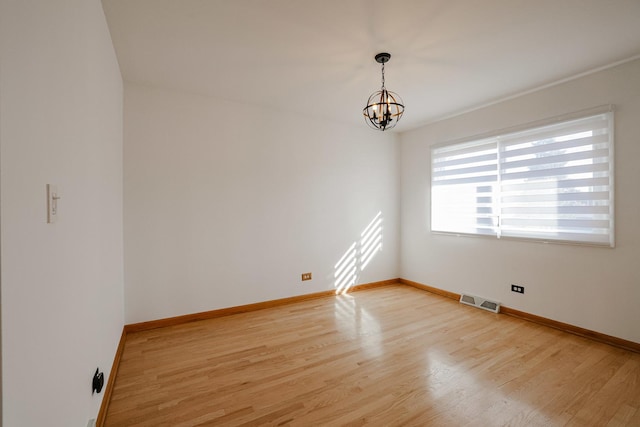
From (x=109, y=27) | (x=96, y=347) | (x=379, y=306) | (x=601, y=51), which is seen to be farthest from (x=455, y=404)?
(x=109, y=27)

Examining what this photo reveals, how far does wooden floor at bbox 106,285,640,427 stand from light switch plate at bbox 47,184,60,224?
1.54 m

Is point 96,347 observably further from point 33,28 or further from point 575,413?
point 575,413

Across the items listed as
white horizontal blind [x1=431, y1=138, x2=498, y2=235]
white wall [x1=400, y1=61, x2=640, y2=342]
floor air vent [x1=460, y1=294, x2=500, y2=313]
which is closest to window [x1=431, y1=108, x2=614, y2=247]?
white horizontal blind [x1=431, y1=138, x2=498, y2=235]

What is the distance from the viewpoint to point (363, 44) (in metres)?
2.47

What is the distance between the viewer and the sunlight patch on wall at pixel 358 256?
4.63 metres

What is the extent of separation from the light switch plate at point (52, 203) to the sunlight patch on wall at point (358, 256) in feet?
12.5

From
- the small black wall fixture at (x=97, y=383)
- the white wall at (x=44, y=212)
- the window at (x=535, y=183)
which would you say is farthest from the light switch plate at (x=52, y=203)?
the window at (x=535, y=183)

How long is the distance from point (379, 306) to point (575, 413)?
2.29m

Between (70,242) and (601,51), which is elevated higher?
(601,51)

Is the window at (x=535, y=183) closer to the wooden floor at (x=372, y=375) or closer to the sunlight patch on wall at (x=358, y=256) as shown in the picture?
the sunlight patch on wall at (x=358, y=256)

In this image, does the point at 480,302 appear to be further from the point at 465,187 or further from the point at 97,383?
the point at 97,383

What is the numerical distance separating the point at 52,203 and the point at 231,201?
2682 millimetres

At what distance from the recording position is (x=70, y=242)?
1275mm

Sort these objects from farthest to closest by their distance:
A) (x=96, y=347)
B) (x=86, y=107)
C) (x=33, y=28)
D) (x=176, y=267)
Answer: (x=176, y=267), (x=96, y=347), (x=86, y=107), (x=33, y=28)
